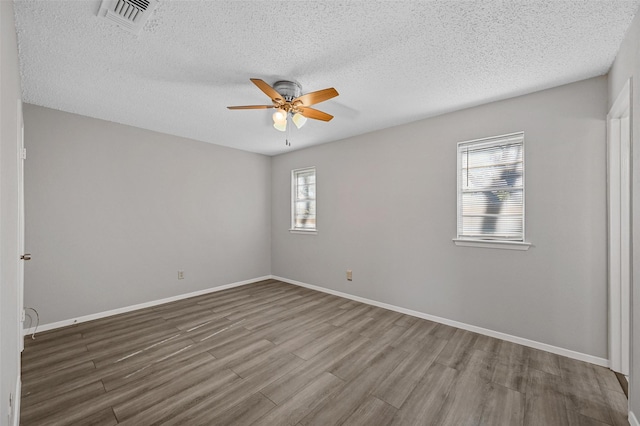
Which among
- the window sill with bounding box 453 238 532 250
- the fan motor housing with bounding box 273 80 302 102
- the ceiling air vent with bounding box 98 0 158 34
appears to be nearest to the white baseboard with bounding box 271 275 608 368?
the window sill with bounding box 453 238 532 250

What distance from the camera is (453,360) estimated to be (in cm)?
247

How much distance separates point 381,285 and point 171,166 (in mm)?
3689

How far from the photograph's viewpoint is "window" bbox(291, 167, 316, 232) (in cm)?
501

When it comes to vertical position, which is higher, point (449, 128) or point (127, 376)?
point (449, 128)

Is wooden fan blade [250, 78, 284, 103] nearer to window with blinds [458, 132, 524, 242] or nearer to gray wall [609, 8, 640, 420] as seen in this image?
window with blinds [458, 132, 524, 242]

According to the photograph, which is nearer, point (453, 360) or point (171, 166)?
point (453, 360)

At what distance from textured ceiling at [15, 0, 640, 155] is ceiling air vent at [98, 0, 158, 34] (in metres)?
0.05

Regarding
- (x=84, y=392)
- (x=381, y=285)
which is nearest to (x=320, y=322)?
(x=381, y=285)

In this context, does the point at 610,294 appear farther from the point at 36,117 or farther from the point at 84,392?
the point at 36,117

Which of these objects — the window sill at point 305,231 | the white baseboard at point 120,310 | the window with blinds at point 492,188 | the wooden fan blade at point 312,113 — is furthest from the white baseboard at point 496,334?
the wooden fan blade at point 312,113

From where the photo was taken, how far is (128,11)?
1.68 metres

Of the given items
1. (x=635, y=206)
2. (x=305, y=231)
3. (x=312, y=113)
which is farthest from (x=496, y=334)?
(x=305, y=231)

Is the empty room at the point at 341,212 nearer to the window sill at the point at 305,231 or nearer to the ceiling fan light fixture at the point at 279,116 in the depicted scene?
the ceiling fan light fixture at the point at 279,116

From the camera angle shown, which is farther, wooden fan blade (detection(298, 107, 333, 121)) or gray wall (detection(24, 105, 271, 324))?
gray wall (detection(24, 105, 271, 324))
